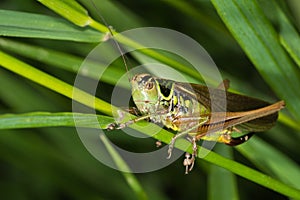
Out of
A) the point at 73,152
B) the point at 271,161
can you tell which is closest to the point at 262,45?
the point at 271,161

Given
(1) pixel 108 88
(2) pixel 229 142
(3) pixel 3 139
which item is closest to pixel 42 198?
(3) pixel 3 139

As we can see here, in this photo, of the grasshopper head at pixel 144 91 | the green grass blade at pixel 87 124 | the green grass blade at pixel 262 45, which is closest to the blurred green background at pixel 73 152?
the green grass blade at pixel 262 45

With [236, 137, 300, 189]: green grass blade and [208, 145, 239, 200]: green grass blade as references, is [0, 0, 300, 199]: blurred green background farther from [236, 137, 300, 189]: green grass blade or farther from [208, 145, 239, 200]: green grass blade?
[208, 145, 239, 200]: green grass blade

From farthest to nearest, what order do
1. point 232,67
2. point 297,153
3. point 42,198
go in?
point 232,67, point 42,198, point 297,153

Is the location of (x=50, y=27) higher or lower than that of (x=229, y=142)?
higher

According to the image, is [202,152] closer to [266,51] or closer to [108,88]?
[266,51]

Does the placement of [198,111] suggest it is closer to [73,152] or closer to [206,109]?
[206,109]

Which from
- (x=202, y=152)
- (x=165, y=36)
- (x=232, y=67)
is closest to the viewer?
(x=202, y=152)
